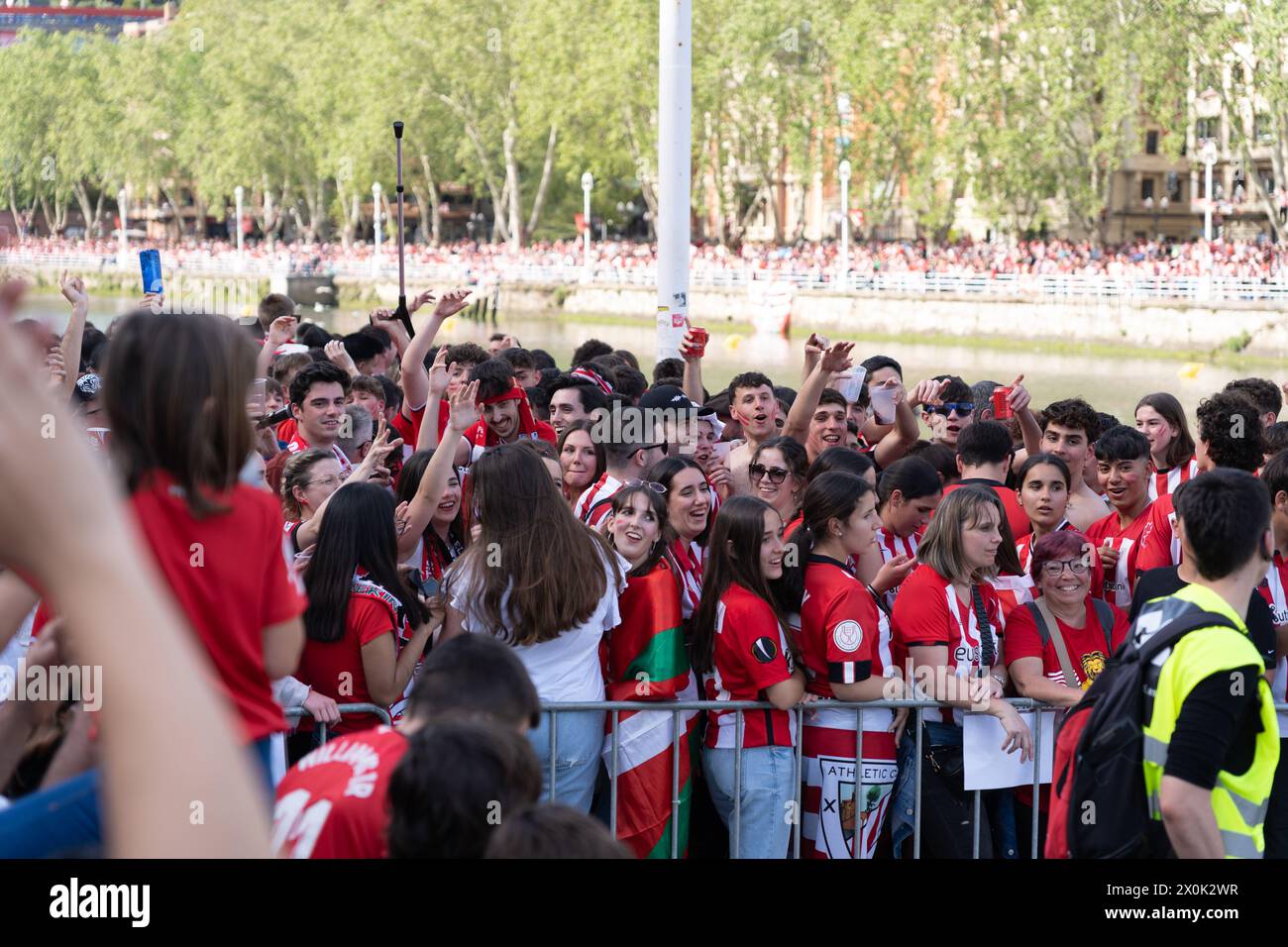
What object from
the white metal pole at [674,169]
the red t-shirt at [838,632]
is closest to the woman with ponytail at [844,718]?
the red t-shirt at [838,632]

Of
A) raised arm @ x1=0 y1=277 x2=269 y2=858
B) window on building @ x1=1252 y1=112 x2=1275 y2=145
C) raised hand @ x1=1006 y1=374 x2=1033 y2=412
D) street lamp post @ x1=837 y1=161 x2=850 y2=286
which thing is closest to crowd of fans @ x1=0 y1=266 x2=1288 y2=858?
raised arm @ x1=0 y1=277 x2=269 y2=858

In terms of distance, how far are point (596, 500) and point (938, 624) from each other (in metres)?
1.73

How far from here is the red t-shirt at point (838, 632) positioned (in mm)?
4801

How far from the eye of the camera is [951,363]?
3788 centimetres

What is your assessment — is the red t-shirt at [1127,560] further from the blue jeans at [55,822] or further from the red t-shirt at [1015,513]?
the blue jeans at [55,822]

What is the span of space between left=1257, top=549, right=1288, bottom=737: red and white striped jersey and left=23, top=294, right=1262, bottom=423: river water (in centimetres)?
2214

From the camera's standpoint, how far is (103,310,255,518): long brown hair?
2271 millimetres

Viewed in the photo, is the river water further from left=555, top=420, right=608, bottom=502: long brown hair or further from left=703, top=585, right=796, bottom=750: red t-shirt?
left=703, top=585, right=796, bottom=750: red t-shirt

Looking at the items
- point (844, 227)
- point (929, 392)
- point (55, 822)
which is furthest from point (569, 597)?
point (844, 227)

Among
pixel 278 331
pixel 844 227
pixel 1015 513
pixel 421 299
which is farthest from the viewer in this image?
pixel 844 227

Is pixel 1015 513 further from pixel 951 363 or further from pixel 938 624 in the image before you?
pixel 951 363

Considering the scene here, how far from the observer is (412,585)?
5199 millimetres

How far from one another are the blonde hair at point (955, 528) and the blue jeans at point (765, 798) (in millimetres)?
816

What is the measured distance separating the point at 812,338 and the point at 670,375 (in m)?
2.24
